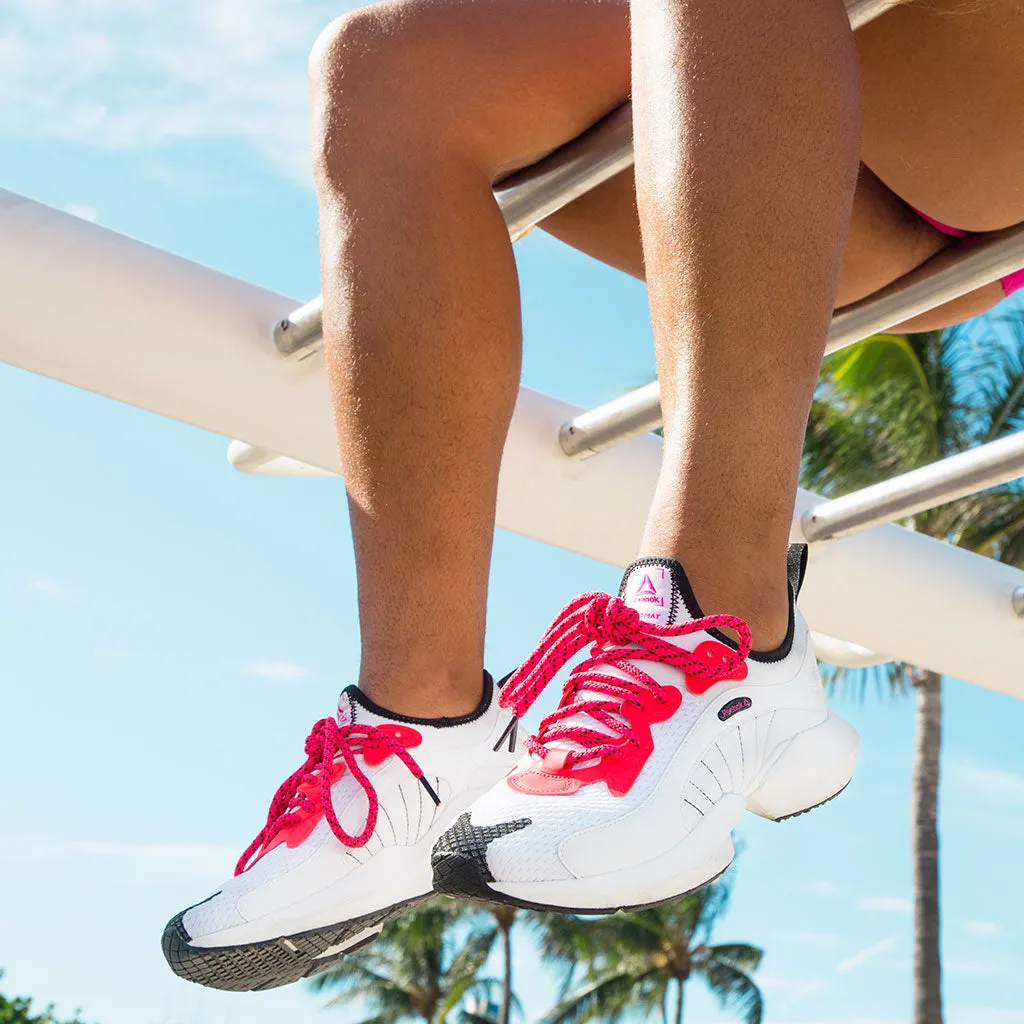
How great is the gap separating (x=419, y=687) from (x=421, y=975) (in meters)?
25.4

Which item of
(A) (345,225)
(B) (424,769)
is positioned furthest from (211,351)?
(B) (424,769)

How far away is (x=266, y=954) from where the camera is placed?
1.06m

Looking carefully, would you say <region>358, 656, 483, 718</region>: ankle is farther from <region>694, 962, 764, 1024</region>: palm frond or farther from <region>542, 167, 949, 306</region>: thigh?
<region>694, 962, 764, 1024</region>: palm frond

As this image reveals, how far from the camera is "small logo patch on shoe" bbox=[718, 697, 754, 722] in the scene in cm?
91

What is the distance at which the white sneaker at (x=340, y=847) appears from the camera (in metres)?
1.05

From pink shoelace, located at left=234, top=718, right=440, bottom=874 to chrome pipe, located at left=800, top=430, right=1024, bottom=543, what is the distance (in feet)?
2.70

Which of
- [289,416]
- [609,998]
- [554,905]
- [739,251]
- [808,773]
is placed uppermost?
[609,998]

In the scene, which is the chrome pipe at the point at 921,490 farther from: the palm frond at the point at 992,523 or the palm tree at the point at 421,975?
the palm tree at the point at 421,975

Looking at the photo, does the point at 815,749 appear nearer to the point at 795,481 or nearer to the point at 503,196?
the point at 795,481

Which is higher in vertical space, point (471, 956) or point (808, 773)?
point (471, 956)

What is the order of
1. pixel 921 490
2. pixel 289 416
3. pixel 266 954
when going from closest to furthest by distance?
pixel 266 954 → pixel 921 490 → pixel 289 416

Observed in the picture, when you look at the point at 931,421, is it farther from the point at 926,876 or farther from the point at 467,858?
the point at 467,858

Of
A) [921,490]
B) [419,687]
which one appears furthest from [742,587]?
[921,490]

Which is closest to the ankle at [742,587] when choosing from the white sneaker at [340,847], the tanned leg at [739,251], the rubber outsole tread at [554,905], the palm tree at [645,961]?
the tanned leg at [739,251]
